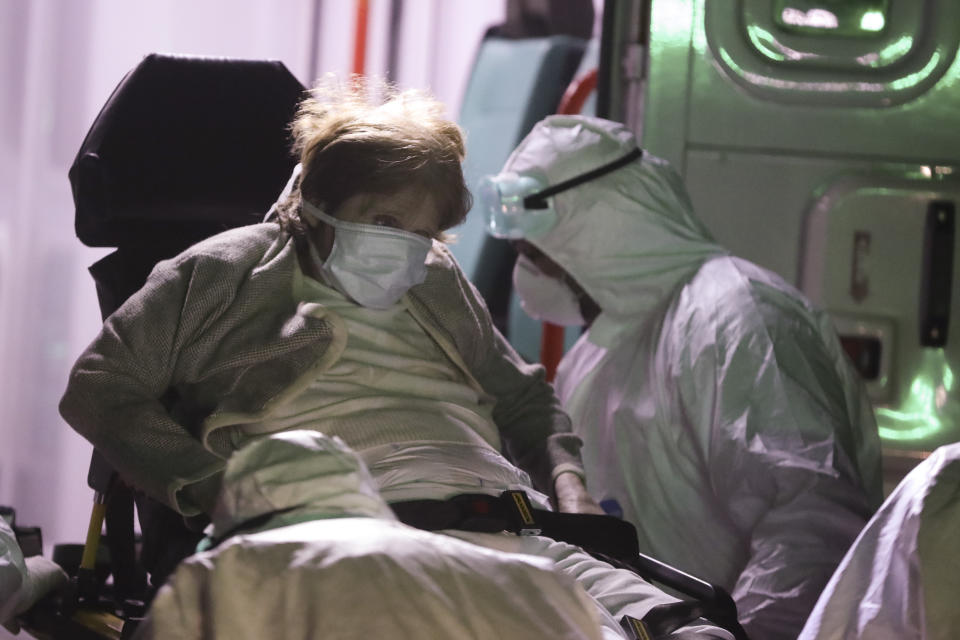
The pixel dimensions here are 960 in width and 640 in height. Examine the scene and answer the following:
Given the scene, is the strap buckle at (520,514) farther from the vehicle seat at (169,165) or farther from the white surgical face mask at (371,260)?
the vehicle seat at (169,165)

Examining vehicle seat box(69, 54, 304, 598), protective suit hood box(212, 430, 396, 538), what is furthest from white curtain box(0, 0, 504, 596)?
protective suit hood box(212, 430, 396, 538)

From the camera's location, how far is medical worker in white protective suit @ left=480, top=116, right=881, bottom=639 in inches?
82.4

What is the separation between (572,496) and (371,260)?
0.50 meters

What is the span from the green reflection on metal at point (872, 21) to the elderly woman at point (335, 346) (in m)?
1.48

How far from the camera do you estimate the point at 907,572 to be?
4.10ft

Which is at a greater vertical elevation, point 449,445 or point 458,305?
point 458,305

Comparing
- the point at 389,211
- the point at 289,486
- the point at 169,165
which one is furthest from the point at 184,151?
the point at 289,486

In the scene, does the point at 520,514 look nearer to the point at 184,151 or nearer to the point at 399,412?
the point at 399,412

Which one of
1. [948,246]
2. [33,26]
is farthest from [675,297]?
[33,26]

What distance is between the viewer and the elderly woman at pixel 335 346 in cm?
159

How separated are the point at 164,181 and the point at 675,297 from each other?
1093 millimetres

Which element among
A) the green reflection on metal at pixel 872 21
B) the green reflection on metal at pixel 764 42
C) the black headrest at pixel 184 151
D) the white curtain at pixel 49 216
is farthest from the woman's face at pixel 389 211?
the white curtain at pixel 49 216

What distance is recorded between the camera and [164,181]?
2057 mm

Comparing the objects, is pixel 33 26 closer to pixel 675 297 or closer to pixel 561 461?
pixel 675 297
